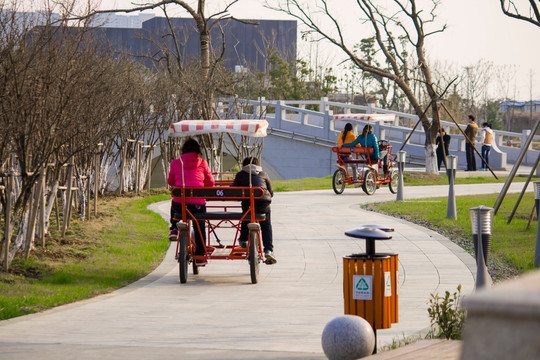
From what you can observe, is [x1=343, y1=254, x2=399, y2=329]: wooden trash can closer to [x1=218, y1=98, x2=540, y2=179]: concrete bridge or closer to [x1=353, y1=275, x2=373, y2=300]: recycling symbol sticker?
[x1=353, y1=275, x2=373, y2=300]: recycling symbol sticker

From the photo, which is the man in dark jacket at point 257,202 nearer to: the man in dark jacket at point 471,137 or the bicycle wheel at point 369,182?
the bicycle wheel at point 369,182

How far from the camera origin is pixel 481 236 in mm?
7773

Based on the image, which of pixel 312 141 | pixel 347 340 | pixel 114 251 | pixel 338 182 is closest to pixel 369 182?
pixel 338 182

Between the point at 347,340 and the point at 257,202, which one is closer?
the point at 347,340

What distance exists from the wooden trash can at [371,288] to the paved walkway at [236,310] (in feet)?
1.51

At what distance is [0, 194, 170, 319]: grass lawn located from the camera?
976 centimetres

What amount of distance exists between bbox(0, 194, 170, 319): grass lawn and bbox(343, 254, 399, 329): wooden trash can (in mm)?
3770

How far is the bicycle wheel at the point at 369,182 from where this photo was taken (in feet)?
81.1

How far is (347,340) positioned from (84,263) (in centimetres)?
718

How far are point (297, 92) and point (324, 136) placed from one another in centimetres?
1634

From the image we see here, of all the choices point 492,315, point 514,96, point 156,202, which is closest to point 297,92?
point 514,96

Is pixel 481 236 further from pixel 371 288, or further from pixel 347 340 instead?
pixel 347 340

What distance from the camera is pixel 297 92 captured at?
193 feet

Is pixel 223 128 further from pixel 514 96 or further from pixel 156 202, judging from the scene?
pixel 514 96
